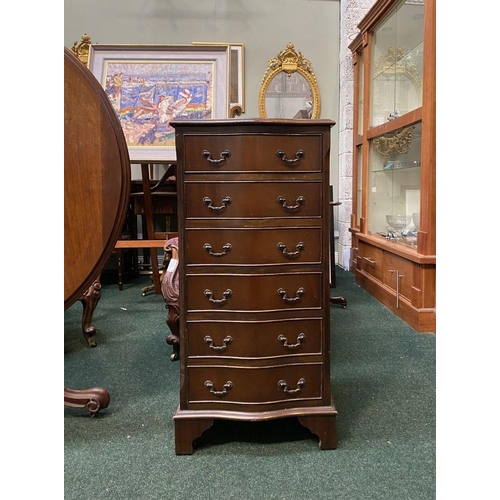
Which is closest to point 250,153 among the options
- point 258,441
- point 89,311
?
point 258,441

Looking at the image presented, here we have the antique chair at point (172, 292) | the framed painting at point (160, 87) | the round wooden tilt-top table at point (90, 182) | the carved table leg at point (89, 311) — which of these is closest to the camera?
the round wooden tilt-top table at point (90, 182)

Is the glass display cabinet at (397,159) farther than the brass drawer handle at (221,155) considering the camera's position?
Yes

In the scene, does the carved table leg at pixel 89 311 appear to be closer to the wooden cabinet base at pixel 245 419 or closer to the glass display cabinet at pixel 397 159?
the wooden cabinet base at pixel 245 419

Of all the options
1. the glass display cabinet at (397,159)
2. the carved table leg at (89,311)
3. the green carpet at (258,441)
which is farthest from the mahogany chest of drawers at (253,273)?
the glass display cabinet at (397,159)

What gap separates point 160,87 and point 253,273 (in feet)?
8.10

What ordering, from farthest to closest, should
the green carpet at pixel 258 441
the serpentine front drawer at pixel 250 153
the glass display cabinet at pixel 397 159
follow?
the glass display cabinet at pixel 397 159
the serpentine front drawer at pixel 250 153
the green carpet at pixel 258 441

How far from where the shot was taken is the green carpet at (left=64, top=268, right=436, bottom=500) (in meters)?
1.25

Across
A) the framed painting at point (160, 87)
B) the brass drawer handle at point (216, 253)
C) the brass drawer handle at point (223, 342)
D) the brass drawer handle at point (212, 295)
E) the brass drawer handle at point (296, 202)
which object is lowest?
the brass drawer handle at point (223, 342)

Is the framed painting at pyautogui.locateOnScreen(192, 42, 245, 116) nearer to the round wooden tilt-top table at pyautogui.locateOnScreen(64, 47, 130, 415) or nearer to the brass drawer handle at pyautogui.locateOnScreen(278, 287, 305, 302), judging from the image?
the round wooden tilt-top table at pyautogui.locateOnScreen(64, 47, 130, 415)

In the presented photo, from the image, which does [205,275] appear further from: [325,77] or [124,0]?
[124,0]

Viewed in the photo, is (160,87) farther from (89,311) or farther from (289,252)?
(289,252)

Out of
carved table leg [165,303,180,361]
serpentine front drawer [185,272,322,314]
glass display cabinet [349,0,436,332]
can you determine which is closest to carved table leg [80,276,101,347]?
carved table leg [165,303,180,361]

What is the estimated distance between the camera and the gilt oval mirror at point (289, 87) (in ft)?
15.9

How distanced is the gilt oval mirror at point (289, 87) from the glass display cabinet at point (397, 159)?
0.63 m
